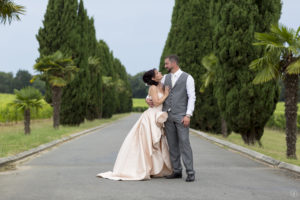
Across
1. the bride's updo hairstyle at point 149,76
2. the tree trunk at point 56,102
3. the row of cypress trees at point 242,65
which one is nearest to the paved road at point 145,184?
the bride's updo hairstyle at point 149,76

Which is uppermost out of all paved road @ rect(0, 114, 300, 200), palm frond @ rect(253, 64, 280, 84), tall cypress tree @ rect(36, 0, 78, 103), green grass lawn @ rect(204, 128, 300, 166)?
tall cypress tree @ rect(36, 0, 78, 103)

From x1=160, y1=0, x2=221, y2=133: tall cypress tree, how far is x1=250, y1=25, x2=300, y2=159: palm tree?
1318 centimetres

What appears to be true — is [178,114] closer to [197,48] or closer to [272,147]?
[272,147]

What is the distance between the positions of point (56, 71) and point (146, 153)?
1714cm

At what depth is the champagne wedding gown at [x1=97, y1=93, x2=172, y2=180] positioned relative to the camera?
644 centimetres

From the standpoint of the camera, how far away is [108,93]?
47562 millimetres

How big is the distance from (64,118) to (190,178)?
2040 cm

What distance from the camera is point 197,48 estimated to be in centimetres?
2648

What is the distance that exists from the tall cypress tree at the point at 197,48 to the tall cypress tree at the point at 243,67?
8970 mm

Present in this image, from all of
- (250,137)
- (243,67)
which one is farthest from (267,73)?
(250,137)

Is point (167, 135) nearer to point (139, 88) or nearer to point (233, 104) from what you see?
point (233, 104)

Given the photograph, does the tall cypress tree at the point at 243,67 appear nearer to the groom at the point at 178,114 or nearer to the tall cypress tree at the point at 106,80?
the groom at the point at 178,114

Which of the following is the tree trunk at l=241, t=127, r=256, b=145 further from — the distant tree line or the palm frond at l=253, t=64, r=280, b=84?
the distant tree line

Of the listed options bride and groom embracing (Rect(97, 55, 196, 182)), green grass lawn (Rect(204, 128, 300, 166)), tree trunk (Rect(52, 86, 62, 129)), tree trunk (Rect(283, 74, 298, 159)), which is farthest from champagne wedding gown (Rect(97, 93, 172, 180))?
tree trunk (Rect(52, 86, 62, 129))
